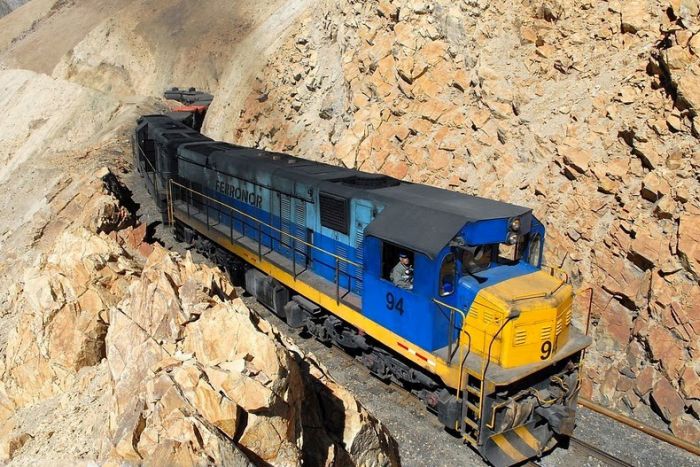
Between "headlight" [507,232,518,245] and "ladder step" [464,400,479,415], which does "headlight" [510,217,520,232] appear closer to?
"headlight" [507,232,518,245]

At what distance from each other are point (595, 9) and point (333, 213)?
884 cm

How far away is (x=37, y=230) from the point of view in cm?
1894

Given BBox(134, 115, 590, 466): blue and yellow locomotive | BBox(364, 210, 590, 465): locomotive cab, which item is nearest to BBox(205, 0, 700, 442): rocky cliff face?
BBox(134, 115, 590, 466): blue and yellow locomotive

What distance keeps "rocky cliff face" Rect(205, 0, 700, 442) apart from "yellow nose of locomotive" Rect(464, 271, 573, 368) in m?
3.20

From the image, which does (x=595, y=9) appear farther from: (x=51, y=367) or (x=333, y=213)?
(x=51, y=367)

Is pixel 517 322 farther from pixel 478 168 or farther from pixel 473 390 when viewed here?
pixel 478 168

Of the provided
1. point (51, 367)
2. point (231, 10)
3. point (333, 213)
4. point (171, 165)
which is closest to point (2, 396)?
point (51, 367)

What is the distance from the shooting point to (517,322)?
8242 millimetres

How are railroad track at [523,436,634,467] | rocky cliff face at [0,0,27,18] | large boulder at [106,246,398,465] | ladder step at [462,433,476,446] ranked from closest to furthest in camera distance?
large boulder at [106,246,398,465]
ladder step at [462,433,476,446]
railroad track at [523,436,634,467]
rocky cliff face at [0,0,27,18]

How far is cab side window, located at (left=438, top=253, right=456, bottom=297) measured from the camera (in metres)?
8.34

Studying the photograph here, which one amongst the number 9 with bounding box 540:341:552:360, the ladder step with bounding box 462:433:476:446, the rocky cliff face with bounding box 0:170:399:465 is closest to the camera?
the rocky cliff face with bounding box 0:170:399:465

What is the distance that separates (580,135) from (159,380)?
1097 centimetres

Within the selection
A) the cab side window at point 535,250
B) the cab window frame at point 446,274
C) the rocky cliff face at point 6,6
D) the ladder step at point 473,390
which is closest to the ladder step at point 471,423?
the ladder step at point 473,390

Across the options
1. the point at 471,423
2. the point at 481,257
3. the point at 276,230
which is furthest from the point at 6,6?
the point at 471,423
